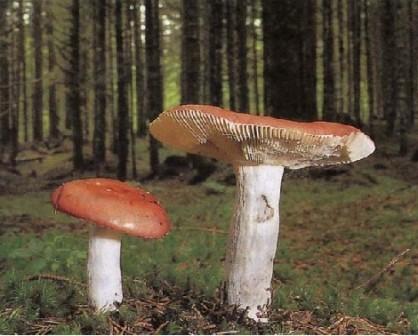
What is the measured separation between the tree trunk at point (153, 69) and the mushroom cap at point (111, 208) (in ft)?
7.41

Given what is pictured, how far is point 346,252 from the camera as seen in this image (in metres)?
2.78

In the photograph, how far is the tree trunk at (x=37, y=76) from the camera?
12.6 ft

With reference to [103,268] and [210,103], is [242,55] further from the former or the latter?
[103,268]

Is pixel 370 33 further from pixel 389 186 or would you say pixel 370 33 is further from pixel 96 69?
pixel 96 69

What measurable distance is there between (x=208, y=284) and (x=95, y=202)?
2.22 feet

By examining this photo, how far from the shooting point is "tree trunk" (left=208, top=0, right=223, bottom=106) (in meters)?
3.52

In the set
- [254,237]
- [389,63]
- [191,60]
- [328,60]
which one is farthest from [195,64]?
[254,237]

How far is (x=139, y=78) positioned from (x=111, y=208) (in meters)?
2.91

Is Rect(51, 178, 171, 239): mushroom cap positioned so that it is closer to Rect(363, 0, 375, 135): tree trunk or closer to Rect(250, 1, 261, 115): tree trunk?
Rect(250, 1, 261, 115): tree trunk

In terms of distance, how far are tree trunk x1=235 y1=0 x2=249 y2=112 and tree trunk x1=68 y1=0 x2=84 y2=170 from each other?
104cm

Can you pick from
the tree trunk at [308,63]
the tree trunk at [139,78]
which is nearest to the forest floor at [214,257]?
the tree trunk at [139,78]

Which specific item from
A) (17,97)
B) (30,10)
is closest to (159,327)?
(30,10)

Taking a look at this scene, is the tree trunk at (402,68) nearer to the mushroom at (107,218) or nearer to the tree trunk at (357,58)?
the tree trunk at (357,58)

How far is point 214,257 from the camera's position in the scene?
2633mm
